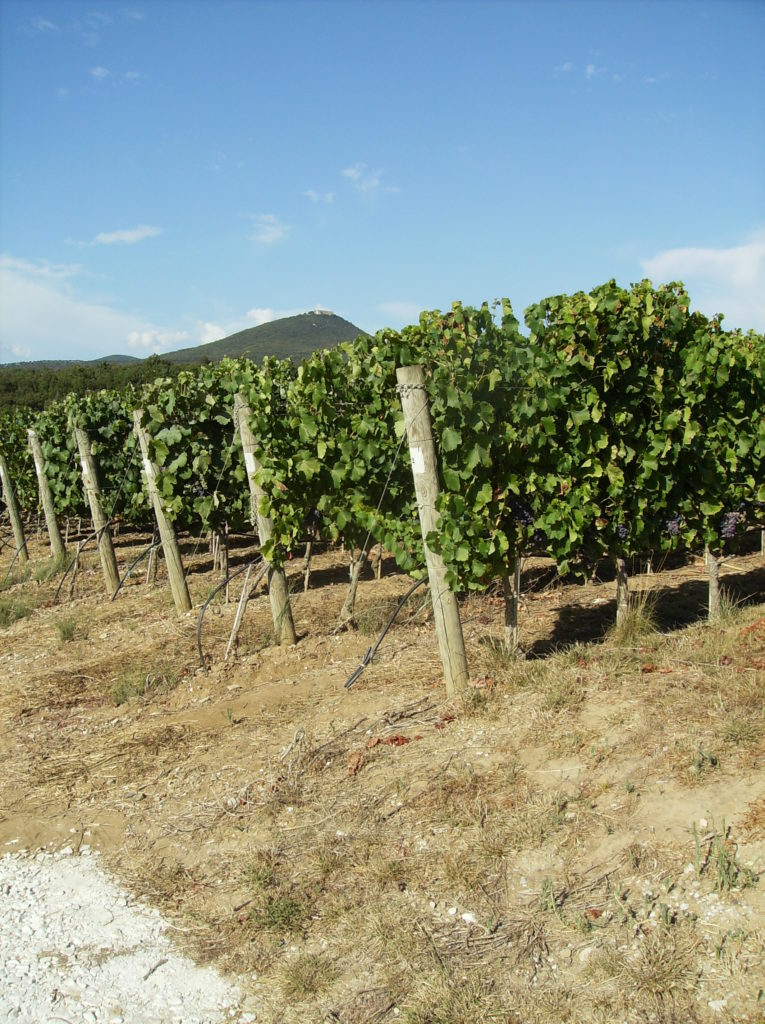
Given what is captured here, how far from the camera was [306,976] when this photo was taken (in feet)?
8.98

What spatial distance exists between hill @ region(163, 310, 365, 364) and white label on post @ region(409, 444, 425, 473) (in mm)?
42172

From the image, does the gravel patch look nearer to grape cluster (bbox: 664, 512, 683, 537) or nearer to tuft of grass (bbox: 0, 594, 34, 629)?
grape cluster (bbox: 664, 512, 683, 537)

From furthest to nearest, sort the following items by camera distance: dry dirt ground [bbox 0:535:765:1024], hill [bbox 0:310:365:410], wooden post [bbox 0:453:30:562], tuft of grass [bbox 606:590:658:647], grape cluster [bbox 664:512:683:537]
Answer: hill [bbox 0:310:365:410]
wooden post [bbox 0:453:30:562]
grape cluster [bbox 664:512:683:537]
tuft of grass [bbox 606:590:658:647]
dry dirt ground [bbox 0:535:765:1024]

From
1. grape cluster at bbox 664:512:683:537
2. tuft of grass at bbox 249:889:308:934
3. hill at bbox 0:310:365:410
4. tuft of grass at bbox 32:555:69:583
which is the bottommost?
tuft of grass at bbox 249:889:308:934

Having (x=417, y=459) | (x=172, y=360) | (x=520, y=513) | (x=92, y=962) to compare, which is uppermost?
(x=172, y=360)

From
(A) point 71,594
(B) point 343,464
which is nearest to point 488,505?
(B) point 343,464

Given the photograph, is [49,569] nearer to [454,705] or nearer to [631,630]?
[454,705]

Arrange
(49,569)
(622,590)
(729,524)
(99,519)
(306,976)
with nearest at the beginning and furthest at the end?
1. (306,976)
2. (622,590)
3. (729,524)
4. (99,519)
5. (49,569)

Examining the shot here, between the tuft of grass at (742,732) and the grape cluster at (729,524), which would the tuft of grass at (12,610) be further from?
the tuft of grass at (742,732)

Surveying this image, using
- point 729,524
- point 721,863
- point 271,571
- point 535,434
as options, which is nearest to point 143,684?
point 271,571

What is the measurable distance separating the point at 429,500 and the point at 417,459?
25 centimetres

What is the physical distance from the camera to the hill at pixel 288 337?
49219 millimetres

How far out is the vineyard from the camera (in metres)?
2.78

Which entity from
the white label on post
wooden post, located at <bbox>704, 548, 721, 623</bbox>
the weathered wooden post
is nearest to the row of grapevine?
the white label on post
